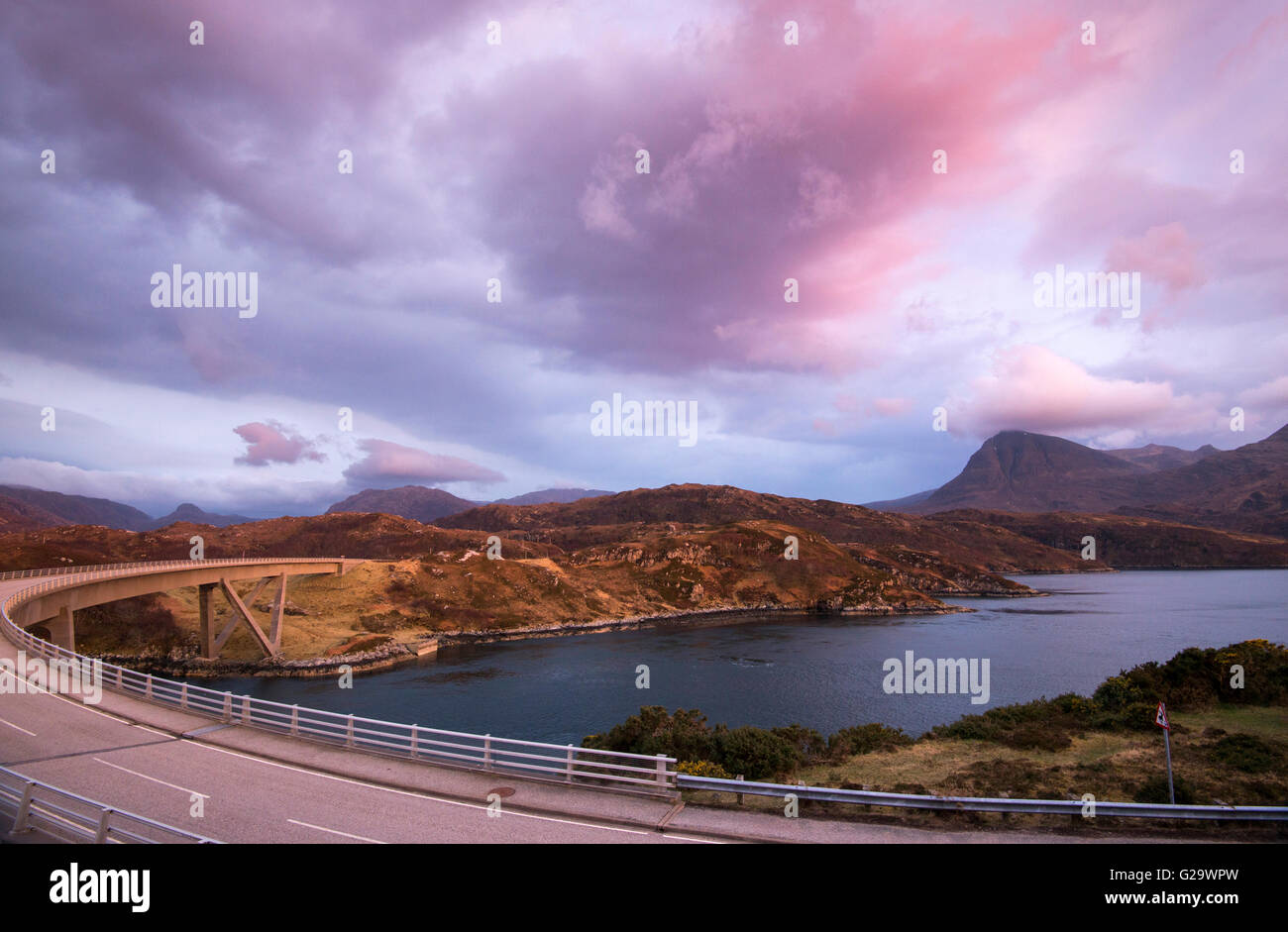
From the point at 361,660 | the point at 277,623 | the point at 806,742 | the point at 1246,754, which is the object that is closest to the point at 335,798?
the point at 806,742

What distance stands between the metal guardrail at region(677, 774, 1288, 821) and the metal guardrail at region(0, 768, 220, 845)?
1129 centimetres

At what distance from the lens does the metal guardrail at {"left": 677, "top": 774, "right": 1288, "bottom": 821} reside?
43.3 feet

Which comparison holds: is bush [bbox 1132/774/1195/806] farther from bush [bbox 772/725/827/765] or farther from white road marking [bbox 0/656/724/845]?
white road marking [bbox 0/656/724/845]

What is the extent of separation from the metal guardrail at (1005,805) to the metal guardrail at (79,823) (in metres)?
11.3

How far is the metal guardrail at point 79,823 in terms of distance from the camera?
11.1 meters

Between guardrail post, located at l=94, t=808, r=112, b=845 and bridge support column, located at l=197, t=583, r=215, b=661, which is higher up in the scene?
guardrail post, located at l=94, t=808, r=112, b=845

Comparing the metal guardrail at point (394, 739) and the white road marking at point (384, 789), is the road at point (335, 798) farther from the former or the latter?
the metal guardrail at point (394, 739)

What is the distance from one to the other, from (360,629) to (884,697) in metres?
75.4

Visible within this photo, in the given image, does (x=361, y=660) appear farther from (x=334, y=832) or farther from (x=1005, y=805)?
(x=1005, y=805)

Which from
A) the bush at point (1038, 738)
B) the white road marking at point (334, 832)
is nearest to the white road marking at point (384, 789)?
the white road marking at point (334, 832)

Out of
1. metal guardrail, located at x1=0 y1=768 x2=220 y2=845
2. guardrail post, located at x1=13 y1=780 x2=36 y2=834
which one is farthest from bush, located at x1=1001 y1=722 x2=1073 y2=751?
guardrail post, located at x1=13 y1=780 x2=36 y2=834

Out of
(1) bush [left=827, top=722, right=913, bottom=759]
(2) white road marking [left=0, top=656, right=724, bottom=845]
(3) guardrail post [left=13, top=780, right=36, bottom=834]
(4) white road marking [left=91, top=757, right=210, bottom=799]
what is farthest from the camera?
(1) bush [left=827, top=722, right=913, bottom=759]
